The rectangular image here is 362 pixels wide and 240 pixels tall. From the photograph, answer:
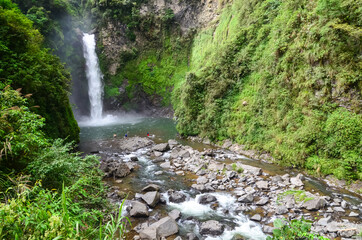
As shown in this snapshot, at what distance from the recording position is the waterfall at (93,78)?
3175cm

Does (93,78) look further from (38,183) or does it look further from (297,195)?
(297,195)

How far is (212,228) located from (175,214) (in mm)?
1384

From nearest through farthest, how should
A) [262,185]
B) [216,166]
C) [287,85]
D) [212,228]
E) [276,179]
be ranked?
[212,228] < [262,185] < [276,179] < [216,166] < [287,85]

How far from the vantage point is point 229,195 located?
26.0ft

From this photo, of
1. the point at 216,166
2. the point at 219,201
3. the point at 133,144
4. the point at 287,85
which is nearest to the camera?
the point at 219,201

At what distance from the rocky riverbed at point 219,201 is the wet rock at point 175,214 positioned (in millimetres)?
34

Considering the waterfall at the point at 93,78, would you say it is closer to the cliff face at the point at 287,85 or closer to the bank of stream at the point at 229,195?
the cliff face at the point at 287,85

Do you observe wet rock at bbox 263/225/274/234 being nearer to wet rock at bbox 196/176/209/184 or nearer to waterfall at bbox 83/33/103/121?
wet rock at bbox 196/176/209/184

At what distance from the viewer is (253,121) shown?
13.0m

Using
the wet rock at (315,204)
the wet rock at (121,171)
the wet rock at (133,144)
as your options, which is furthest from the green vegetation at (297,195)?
the wet rock at (133,144)

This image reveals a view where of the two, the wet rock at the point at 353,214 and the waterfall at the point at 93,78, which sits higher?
the waterfall at the point at 93,78

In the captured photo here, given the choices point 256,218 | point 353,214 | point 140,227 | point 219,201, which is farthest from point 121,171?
point 353,214

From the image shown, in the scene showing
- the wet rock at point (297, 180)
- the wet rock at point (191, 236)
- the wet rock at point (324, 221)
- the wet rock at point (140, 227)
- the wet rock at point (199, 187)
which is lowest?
the wet rock at point (199, 187)

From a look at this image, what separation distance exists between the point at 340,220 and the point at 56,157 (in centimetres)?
Result: 858
